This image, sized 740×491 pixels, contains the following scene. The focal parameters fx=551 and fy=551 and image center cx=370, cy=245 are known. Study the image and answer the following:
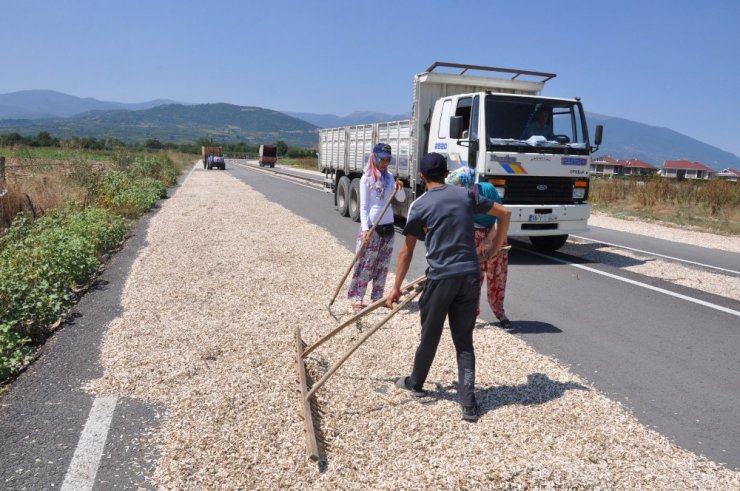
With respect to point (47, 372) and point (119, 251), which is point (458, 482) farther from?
point (119, 251)

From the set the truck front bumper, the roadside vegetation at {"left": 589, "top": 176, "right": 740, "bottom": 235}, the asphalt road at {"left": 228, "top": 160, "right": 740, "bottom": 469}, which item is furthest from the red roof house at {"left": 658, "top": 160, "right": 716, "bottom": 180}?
the asphalt road at {"left": 228, "top": 160, "right": 740, "bottom": 469}

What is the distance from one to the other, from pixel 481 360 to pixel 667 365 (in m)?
1.71

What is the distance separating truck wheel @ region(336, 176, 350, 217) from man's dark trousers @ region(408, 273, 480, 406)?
38.1 ft

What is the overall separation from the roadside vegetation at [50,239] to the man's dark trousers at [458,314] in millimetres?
3438

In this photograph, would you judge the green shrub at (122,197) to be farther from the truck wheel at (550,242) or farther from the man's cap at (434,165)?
the man's cap at (434,165)

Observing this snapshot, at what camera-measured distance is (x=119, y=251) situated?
9.98m

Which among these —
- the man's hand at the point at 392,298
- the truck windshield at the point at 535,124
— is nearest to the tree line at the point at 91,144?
the truck windshield at the point at 535,124

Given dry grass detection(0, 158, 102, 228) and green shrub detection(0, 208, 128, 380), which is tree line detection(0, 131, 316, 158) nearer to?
dry grass detection(0, 158, 102, 228)

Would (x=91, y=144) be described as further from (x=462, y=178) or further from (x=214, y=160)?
(x=214, y=160)

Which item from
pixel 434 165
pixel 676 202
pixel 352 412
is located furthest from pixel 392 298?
pixel 676 202

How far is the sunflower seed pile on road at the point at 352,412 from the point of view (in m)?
3.21

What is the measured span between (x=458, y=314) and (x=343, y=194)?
12121mm

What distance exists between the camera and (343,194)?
1576 cm

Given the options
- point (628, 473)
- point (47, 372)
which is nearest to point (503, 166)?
point (628, 473)
